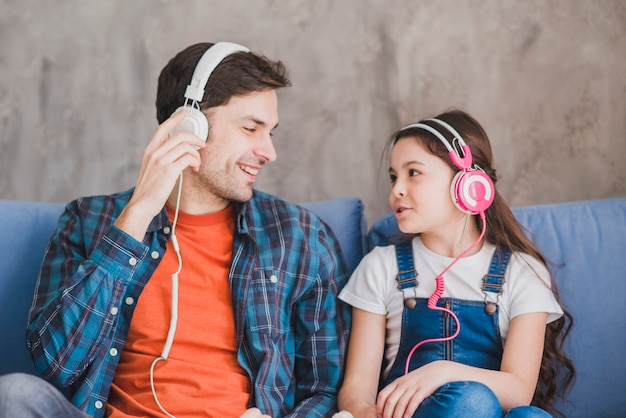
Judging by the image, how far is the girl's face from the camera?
5.52ft

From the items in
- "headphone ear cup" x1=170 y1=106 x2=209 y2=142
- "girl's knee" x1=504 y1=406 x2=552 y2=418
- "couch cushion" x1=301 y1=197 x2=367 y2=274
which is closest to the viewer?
"girl's knee" x1=504 y1=406 x2=552 y2=418

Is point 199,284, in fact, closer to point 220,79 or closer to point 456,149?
point 220,79

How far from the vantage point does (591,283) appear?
1.80 m

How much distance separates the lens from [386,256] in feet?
5.90

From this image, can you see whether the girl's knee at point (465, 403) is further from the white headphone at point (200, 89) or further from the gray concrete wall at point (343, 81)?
the gray concrete wall at point (343, 81)

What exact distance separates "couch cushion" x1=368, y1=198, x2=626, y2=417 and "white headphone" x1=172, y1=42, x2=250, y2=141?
0.61 m

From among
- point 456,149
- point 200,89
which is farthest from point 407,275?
point 200,89

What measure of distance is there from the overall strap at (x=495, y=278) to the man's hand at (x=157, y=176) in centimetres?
75

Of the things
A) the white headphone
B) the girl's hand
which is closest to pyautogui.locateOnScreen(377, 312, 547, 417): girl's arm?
the girl's hand

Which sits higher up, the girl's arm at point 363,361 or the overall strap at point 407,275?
the overall strap at point 407,275

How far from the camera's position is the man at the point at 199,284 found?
1.56 metres

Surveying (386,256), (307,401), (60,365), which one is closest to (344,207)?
(386,256)

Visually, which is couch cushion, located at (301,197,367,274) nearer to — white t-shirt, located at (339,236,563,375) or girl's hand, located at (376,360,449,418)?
white t-shirt, located at (339,236,563,375)

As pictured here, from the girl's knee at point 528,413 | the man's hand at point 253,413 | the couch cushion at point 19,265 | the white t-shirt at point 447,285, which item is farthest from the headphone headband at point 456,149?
the couch cushion at point 19,265
